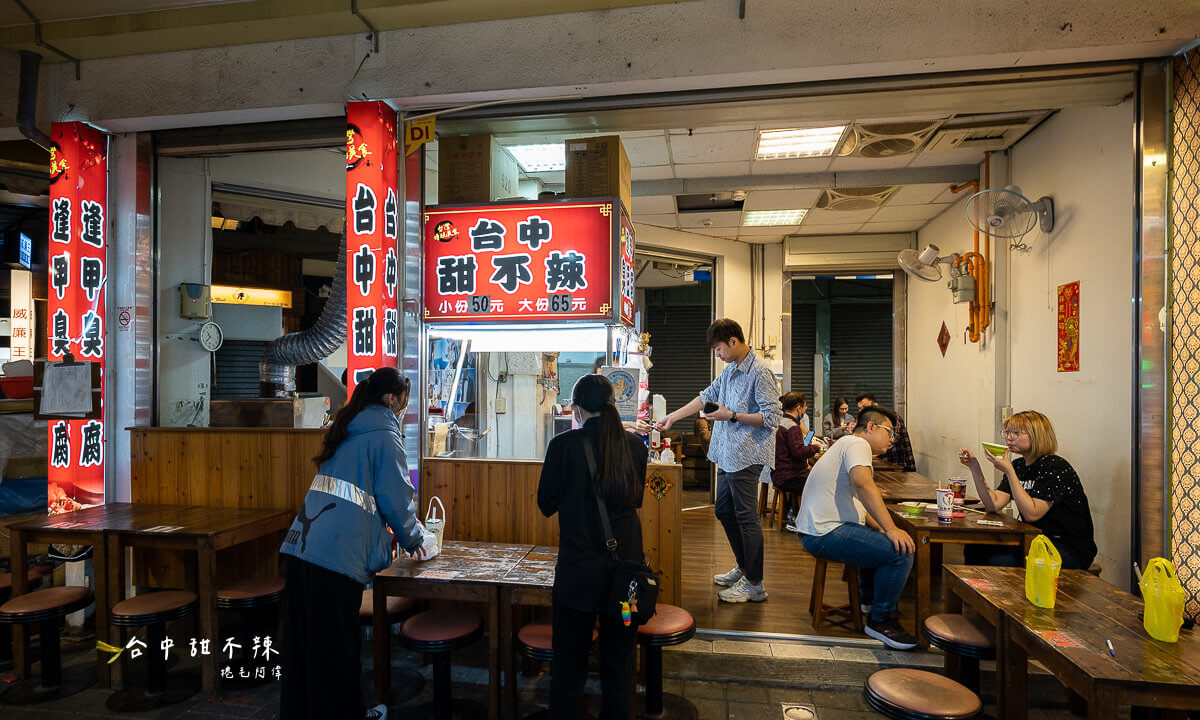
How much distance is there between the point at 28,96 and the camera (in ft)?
14.7

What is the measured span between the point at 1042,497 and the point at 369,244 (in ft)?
14.2

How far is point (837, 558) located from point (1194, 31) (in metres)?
3.39

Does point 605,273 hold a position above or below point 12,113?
below

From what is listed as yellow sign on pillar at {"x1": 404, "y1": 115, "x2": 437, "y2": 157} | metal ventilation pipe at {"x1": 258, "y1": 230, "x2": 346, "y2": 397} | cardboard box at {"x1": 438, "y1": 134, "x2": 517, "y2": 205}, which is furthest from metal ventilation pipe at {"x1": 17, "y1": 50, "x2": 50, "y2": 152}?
cardboard box at {"x1": 438, "y1": 134, "x2": 517, "y2": 205}

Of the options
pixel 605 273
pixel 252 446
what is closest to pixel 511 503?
pixel 605 273

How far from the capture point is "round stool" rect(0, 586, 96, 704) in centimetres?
349

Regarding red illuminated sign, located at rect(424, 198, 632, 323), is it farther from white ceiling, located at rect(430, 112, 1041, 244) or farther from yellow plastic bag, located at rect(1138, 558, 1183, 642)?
yellow plastic bag, located at rect(1138, 558, 1183, 642)

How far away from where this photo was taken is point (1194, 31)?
11.1 feet

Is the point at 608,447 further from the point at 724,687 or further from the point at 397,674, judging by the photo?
the point at 397,674

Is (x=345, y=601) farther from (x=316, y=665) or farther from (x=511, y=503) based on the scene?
(x=511, y=503)

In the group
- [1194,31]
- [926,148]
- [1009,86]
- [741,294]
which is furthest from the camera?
[741,294]

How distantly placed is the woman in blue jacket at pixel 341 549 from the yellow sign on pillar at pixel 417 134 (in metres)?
1.90

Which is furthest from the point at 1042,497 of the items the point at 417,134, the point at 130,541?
the point at 130,541

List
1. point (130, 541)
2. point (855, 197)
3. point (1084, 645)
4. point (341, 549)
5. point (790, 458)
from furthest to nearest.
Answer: point (855, 197) < point (790, 458) < point (130, 541) < point (341, 549) < point (1084, 645)
